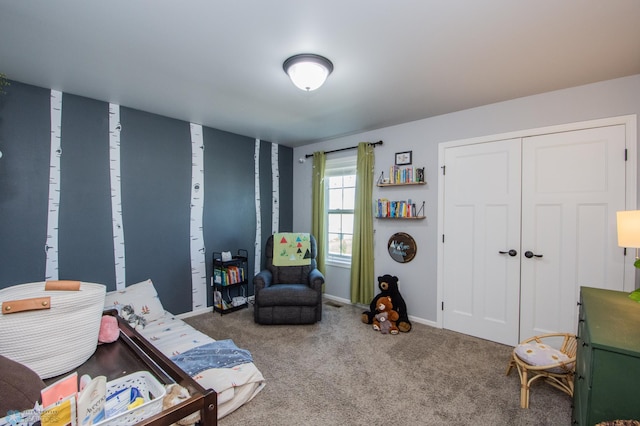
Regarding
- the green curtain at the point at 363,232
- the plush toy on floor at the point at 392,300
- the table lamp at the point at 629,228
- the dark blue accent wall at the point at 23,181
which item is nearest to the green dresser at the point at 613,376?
the table lamp at the point at 629,228

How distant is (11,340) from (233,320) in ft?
8.57

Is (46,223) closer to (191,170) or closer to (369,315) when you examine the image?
(191,170)

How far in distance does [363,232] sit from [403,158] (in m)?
1.06

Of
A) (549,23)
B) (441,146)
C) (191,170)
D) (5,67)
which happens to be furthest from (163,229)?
(549,23)

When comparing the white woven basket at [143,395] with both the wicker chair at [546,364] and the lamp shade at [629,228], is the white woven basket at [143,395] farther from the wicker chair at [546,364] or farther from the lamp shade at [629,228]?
the lamp shade at [629,228]

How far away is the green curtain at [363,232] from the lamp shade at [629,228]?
234 centimetres

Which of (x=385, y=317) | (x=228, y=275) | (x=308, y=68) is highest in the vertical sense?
(x=308, y=68)

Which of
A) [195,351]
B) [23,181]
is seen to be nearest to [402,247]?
[195,351]

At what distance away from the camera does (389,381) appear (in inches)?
89.9

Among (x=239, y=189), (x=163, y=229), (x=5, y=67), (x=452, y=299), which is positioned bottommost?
(x=452, y=299)

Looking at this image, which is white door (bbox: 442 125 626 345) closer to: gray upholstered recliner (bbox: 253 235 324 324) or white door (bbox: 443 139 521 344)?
white door (bbox: 443 139 521 344)

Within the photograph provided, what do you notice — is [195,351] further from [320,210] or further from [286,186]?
[286,186]

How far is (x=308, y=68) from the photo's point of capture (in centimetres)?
207

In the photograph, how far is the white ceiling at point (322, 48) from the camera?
1593 mm
